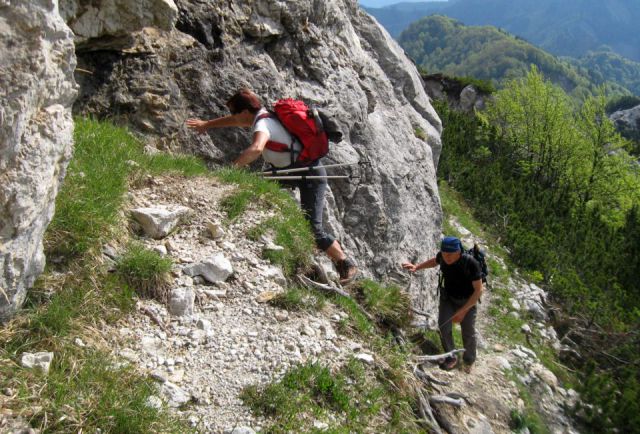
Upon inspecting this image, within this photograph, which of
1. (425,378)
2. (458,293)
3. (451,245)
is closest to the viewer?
(425,378)

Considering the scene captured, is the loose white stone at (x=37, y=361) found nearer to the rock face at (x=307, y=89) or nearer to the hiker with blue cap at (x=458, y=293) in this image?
the rock face at (x=307, y=89)

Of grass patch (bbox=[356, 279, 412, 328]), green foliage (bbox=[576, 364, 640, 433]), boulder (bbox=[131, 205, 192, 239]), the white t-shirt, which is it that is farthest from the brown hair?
green foliage (bbox=[576, 364, 640, 433])

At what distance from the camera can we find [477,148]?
32219 mm

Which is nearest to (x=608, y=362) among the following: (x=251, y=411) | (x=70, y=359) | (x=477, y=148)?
(x=251, y=411)

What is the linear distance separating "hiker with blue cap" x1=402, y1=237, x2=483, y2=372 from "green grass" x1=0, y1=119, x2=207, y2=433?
4428 millimetres

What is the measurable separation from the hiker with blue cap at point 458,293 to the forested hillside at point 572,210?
3.76 meters

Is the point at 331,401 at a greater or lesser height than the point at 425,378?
greater

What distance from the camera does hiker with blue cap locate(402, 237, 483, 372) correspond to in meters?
7.43

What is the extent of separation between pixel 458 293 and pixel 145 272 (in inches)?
203

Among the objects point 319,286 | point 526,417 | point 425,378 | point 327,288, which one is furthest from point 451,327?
point 319,286

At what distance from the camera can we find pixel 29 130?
3443mm

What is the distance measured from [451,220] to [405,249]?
32.8 feet

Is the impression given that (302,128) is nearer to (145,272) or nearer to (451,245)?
(451,245)

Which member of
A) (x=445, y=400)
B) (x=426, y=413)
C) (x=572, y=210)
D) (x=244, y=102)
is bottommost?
(x=572, y=210)
